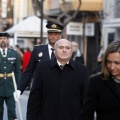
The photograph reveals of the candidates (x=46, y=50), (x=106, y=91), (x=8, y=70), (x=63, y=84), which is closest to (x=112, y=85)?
(x=106, y=91)

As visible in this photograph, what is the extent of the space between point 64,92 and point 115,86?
1935 mm

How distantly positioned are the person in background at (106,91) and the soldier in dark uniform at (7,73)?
6281mm

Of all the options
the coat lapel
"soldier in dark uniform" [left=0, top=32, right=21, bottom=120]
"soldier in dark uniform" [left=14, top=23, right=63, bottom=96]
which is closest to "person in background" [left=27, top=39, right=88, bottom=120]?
"soldier in dark uniform" [left=14, top=23, right=63, bottom=96]

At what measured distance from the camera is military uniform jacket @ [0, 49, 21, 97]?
38.0 feet

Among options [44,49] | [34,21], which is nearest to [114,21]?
[34,21]

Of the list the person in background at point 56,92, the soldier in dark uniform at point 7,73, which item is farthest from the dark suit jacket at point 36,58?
the soldier in dark uniform at point 7,73

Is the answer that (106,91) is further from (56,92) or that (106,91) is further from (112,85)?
(56,92)

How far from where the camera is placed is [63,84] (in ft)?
23.3

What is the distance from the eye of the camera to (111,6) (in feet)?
92.0

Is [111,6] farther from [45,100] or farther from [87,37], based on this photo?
[45,100]

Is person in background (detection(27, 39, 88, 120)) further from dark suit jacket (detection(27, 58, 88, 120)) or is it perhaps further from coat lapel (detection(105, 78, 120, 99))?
Answer: coat lapel (detection(105, 78, 120, 99))

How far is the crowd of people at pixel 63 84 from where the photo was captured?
521 centimetres

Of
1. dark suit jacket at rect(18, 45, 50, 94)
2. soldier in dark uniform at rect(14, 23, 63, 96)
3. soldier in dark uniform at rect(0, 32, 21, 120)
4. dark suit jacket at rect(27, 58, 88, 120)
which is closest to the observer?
dark suit jacket at rect(27, 58, 88, 120)

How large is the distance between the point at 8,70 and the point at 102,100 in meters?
6.48
